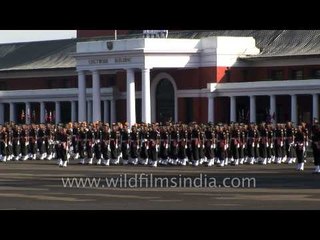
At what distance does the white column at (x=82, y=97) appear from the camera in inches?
2527

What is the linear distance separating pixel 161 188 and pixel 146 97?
35.4 metres

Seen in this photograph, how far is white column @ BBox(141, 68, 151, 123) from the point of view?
5884cm

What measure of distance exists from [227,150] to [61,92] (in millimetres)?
32624

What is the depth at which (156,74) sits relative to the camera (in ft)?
205

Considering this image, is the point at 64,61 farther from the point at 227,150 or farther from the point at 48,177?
the point at 48,177

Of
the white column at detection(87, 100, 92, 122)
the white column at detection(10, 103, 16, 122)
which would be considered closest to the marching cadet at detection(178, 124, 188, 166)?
the white column at detection(87, 100, 92, 122)

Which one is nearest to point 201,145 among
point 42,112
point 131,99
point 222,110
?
point 222,110

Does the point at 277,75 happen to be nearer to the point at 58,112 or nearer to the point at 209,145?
the point at 58,112

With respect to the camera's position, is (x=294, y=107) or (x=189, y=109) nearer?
(x=294, y=107)

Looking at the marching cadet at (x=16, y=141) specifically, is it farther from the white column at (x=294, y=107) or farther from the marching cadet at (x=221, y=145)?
the white column at (x=294, y=107)

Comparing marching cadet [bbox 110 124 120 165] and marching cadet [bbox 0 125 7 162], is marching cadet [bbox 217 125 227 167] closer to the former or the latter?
marching cadet [bbox 110 124 120 165]

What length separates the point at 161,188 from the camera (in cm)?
2420
